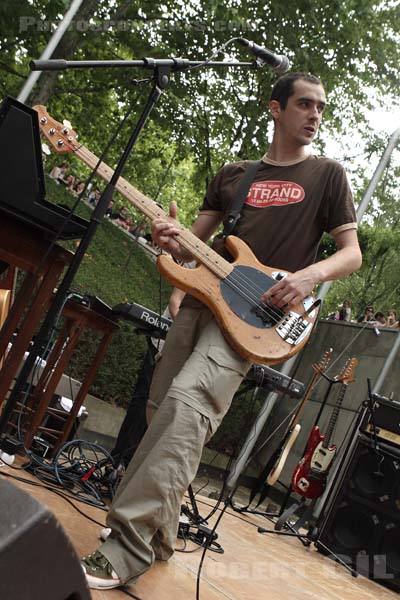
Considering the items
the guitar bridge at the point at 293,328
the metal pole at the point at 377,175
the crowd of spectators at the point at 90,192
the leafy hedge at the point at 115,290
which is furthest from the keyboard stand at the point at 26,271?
the crowd of spectators at the point at 90,192

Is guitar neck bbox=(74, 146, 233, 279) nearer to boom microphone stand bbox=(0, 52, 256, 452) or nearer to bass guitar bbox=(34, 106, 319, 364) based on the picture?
bass guitar bbox=(34, 106, 319, 364)

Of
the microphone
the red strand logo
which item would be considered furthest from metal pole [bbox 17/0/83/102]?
the red strand logo

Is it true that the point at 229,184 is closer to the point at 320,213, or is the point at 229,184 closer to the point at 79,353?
the point at 320,213

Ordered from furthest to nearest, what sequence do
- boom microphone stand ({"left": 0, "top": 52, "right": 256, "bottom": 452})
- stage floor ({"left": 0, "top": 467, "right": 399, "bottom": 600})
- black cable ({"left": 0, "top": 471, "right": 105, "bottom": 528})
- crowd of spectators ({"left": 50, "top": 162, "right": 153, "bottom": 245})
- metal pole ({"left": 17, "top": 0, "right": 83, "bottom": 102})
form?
1. crowd of spectators ({"left": 50, "top": 162, "right": 153, "bottom": 245})
2. metal pole ({"left": 17, "top": 0, "right": 83, "bottom": 102})
3. black cable ({"left": 0, "top": 471, "right": 105, "bottom": 528})
4. stage floor ({"left": 0, "top": 467, "right": 399, "bottom": 600})
5. boom microphone stand ({"left": 0, "top": 52, "right": 256, "bottom": 452})

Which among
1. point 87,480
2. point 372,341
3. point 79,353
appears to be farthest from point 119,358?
point 87,480

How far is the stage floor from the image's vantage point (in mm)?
2260

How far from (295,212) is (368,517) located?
2977 mm

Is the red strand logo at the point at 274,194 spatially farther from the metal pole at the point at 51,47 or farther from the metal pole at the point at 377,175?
the metal pole at the point at 377,175

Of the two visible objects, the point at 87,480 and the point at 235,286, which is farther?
the point at 87,480

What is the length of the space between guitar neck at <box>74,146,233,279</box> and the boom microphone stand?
25 cm

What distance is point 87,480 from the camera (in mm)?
3609

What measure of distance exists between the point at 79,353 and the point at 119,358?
80 cm

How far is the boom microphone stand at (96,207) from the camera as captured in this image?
2.04m

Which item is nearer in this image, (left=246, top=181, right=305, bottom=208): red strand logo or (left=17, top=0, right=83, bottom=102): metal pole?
(left=246, top=181, right=305, bottom=208): red strand logo
